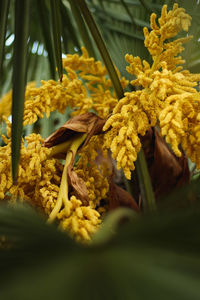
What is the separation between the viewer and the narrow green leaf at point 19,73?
529 millimetres

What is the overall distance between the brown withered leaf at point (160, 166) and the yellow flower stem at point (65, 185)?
6.5 inches

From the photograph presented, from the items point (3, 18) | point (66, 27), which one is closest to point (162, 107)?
point (3, 18)

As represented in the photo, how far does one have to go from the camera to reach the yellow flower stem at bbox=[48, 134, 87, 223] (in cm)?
56

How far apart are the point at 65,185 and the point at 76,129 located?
14 cm

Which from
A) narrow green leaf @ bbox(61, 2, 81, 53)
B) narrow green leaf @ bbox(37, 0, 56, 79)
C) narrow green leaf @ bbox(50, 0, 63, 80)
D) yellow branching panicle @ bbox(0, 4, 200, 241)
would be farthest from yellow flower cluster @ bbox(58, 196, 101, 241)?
narrow green leaf @ bbox(61, 2, 81, 53)

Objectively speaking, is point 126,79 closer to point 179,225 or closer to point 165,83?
point 165,83

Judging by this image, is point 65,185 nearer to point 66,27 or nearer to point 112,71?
point 112,71

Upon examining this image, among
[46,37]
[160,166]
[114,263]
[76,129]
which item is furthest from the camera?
[46,37]

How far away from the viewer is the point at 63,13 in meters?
1.12

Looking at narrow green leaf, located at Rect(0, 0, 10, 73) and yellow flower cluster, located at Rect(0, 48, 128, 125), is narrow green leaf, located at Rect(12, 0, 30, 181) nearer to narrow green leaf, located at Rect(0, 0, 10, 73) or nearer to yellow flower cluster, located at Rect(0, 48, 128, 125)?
narrow green leaf, located at Rect(0, 0, 10, 73)

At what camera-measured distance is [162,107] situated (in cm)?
58

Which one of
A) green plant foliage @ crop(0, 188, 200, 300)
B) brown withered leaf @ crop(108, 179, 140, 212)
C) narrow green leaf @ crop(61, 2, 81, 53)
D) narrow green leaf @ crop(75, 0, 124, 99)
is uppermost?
narrow green leaf @ crop(61, 2, 81, 53)

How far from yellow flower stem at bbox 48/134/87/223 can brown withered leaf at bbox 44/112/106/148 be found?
15 mm

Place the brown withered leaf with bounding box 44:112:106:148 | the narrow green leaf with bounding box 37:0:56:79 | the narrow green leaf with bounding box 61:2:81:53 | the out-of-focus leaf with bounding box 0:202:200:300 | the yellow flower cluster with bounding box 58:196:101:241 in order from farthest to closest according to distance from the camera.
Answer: the narrow green leaf with bounding box 61:2:81:53
the narrow green leaf with bounding box 37:0:56:79
the brown withered leaf with bounding box 44:112:106:148
the yellow flower cluster with bounding box 58:196:101:241
the out-of-focus leaf with bounding box 0:202:200:300
